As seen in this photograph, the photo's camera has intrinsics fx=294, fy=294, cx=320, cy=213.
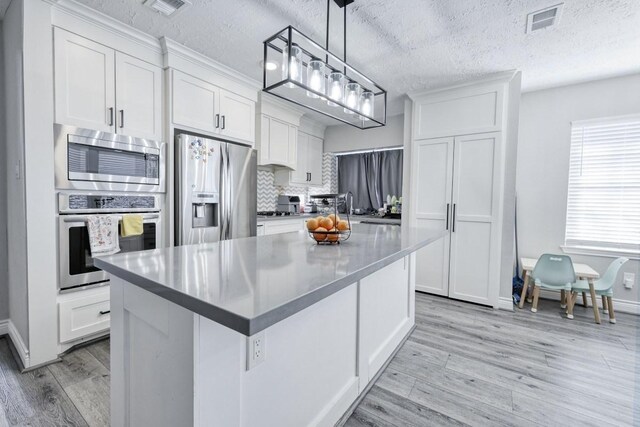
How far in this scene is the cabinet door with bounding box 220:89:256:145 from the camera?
121 inches

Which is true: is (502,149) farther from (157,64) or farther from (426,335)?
(157,64)

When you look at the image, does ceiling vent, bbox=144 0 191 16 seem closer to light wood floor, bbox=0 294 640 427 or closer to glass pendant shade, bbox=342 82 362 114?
glass pendant shade, bbox=342 82 362 114

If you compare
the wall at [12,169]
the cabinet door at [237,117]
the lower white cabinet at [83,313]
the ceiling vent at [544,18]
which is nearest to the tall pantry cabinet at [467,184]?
the ceiling vent at [544,18]

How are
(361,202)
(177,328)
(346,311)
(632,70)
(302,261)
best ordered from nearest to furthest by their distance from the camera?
(177,328), (302,261), (346,311), (632,70), (361,202)

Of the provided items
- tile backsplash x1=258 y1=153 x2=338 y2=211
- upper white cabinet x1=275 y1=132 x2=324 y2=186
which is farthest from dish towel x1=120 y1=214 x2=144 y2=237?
upper white cabinet x1=275 y1=132 x2=324 y2=186

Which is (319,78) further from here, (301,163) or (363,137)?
(363,137)

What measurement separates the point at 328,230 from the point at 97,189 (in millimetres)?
1858

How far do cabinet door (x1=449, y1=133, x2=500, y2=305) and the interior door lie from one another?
0.27 ft

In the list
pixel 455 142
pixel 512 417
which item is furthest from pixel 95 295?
pixel 455 142

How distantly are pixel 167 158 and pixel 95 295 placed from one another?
4.05 ft

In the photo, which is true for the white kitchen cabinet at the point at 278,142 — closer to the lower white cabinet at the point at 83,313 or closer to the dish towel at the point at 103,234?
the dish towel at the point at 103,234

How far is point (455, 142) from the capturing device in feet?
11.2

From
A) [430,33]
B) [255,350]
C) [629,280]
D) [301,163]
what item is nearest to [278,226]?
[301,163]

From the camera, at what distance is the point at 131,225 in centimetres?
234
